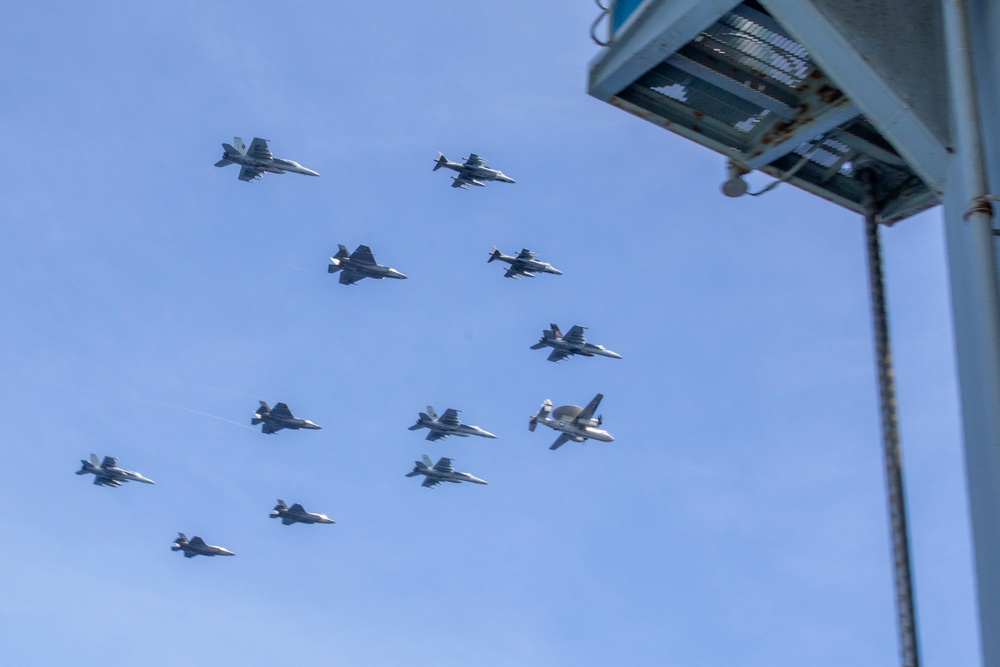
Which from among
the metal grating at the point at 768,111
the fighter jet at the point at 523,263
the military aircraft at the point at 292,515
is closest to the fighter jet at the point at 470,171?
the fighter jet at the point at 523,263

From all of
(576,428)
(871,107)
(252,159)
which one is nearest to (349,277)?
(252,159)

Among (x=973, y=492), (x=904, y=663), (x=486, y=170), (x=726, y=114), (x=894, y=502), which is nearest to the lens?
(x=973, y=492)

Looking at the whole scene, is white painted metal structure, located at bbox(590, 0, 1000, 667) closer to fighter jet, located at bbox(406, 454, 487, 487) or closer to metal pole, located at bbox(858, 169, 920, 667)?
metal pole, located at bbox(858, 169, 920, 667)

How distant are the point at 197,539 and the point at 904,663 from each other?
8876cm

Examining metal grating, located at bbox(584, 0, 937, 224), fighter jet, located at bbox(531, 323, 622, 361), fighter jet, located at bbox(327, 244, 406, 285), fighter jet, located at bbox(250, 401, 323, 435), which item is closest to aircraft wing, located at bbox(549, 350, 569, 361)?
fighter jet, located at bbox(531, 323, 622, 361)

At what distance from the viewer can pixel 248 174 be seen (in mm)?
74000

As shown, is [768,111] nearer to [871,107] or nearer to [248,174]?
[871,107]

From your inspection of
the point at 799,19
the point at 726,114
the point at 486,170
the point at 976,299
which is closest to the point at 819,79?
the point at 726,114

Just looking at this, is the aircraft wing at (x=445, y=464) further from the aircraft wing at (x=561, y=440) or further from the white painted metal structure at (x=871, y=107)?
the white painted metal structure at (x=871, y=107)

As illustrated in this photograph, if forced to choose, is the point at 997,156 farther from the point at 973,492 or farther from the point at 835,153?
the point at 835,153

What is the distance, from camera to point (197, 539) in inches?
3590

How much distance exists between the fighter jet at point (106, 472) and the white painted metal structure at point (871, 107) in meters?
82.7

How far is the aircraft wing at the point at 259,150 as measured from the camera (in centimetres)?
7288

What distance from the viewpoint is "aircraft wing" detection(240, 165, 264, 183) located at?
73.7 metres
